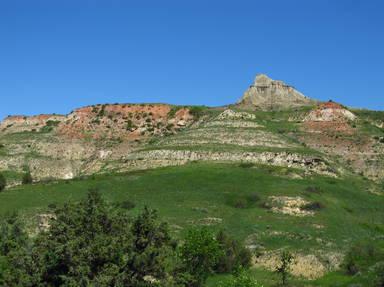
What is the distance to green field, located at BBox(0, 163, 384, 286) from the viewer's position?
268 feet

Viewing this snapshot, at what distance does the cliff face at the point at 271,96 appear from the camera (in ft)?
604

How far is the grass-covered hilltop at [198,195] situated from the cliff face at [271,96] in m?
0.43

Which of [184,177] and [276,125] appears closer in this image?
[184,177]

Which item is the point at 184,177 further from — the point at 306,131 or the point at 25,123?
the point at 25,123

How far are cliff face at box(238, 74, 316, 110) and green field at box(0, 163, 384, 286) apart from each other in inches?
2534

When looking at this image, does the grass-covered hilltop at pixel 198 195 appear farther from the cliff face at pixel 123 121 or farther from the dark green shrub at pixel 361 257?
the cliff face at pixel 123 121

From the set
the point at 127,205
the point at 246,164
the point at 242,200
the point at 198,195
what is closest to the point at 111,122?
the point at 246,164

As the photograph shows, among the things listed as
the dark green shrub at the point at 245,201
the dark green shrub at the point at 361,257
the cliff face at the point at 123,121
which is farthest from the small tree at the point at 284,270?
the cliff face at the point at 123,121

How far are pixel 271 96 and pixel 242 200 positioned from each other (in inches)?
3825

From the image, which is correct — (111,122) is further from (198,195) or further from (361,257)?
(361,257)

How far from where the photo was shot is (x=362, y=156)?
13662 cm

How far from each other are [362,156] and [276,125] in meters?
25.3

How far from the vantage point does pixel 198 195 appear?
329 feet

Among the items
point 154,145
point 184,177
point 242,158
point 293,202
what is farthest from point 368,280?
point 154,145
